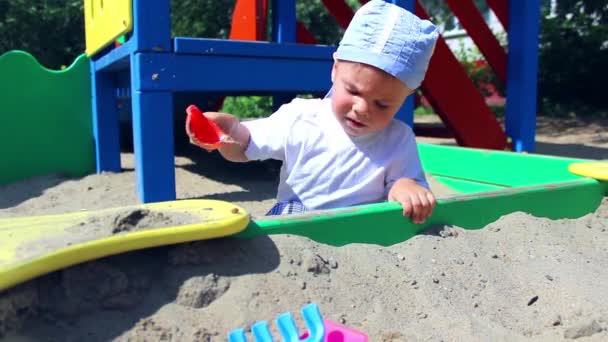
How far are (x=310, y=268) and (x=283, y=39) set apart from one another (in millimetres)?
3490

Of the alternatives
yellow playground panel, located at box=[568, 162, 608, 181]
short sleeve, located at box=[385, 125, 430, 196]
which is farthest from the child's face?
yellow playground panel, located at box=[568, 162, 608, 181]

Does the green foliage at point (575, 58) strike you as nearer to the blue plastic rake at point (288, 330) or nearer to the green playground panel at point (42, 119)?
the green playground panel at point (42, 119)

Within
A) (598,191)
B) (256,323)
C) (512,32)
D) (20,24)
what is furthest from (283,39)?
(20,24)

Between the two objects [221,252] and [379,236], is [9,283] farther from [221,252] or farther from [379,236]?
[379,236]

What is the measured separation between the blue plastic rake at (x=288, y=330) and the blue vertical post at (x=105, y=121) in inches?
128

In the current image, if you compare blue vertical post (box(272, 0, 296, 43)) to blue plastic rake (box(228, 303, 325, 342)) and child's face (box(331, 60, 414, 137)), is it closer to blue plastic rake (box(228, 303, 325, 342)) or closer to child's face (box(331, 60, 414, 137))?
child's face (box(331, 60, 414, 137))

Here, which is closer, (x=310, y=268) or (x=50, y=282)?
(x=50, y=282)

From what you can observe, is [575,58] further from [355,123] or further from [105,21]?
[355,123]

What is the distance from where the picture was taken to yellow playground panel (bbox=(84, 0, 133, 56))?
2539 millimetres

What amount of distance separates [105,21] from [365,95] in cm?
219

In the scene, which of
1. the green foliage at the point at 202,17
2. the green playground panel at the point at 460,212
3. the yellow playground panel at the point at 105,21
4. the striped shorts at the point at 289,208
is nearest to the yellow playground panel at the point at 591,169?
the green playground panel at the point at 460,212

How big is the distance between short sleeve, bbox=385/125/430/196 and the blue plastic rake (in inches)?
29.1

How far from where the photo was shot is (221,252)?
1100 mm

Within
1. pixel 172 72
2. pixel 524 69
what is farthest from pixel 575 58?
pixel 172 72
